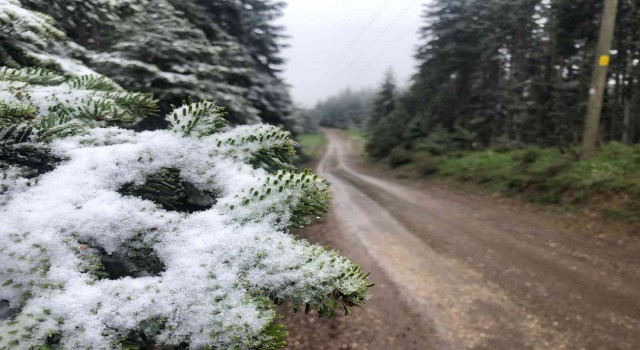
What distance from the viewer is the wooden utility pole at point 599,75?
11.2 m

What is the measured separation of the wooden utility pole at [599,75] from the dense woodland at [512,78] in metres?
5.22

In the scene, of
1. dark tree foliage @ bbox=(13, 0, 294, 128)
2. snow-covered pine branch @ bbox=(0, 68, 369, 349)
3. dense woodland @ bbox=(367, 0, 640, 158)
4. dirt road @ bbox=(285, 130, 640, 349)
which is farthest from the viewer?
dense woodland @ bbox=(367, 0, 640, 158)

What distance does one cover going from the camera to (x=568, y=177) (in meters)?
12.0

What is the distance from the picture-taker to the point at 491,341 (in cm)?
505

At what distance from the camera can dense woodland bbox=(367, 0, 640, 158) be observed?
768 inches

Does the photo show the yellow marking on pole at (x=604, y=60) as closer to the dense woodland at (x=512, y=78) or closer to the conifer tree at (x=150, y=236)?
the dense woodland at (x=512, y=78)

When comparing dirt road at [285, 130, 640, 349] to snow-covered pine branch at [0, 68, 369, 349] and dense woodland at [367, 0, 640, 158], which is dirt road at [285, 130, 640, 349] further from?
dense woodland at [367, 0, 640, 158]

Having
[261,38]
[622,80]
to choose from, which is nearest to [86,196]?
[261,38]

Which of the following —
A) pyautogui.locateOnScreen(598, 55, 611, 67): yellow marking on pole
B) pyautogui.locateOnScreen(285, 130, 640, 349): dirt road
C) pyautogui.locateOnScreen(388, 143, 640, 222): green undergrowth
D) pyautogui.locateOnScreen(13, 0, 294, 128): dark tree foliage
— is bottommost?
pyautogui.locateOnScreen(285, 130, 640, 349): dirt road

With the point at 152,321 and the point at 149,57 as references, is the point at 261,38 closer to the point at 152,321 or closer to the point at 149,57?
the point at 149,57

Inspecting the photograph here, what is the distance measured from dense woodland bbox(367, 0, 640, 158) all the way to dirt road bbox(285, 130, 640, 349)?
1078cm

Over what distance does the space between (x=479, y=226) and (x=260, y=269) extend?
11.0 metres

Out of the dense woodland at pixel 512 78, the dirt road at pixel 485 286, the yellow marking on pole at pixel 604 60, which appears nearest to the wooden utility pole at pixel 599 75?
the yellow marking on pole at pixel 604 60

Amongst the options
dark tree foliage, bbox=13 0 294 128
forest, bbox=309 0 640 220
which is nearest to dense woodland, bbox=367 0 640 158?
forest, bbox=309 0 640 220
